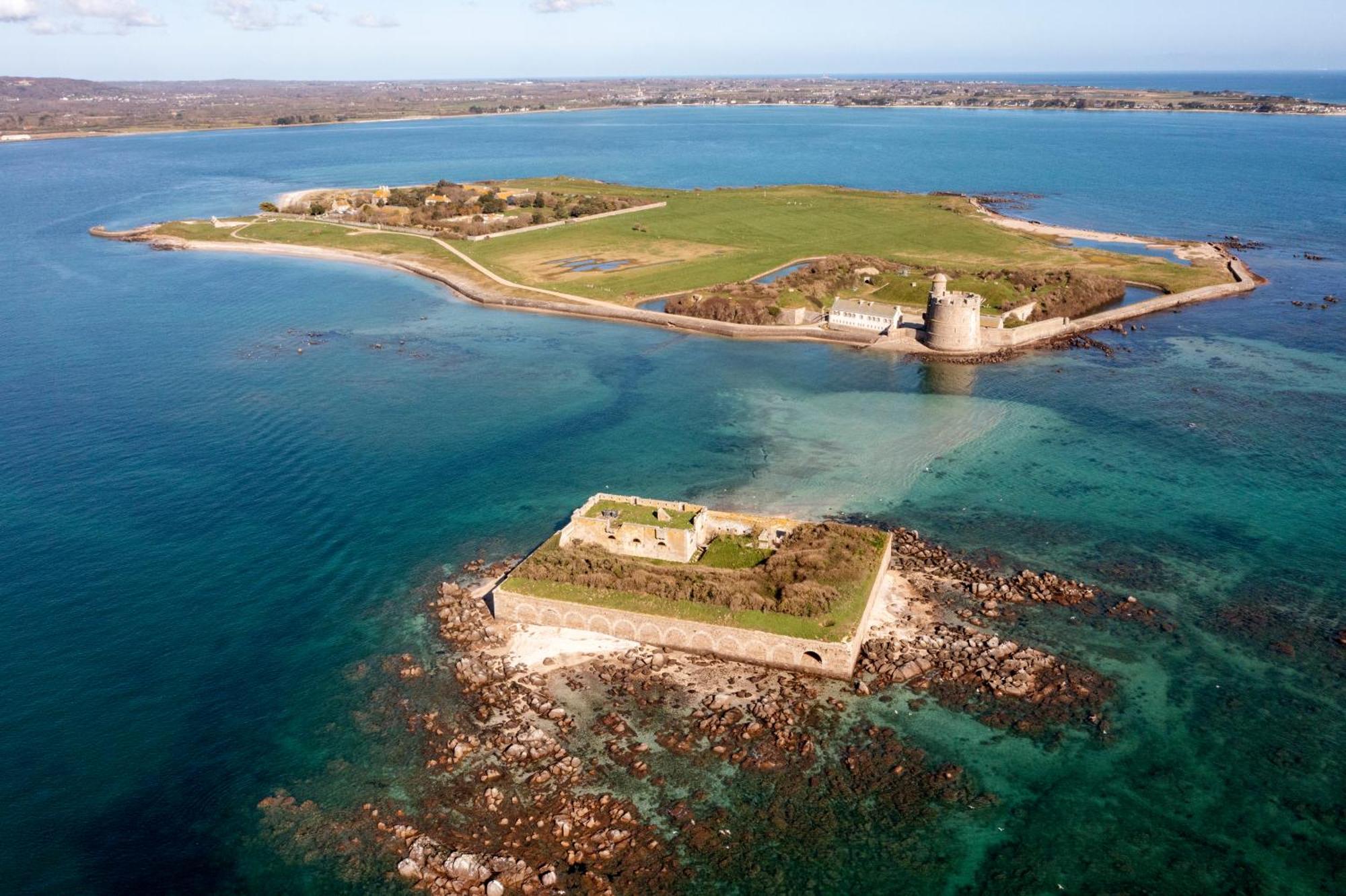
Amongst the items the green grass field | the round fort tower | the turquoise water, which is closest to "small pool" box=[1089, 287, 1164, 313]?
the green grass field

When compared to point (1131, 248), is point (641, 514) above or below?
below

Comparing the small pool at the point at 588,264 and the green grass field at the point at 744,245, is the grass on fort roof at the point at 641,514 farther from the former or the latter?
the small pool at the point at 588,264

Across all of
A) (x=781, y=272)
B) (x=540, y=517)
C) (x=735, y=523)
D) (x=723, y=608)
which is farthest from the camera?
(x=781, y=272)

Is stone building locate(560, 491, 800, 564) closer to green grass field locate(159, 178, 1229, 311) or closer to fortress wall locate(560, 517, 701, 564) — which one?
fortress wall locate(560, 517, 701, 564)

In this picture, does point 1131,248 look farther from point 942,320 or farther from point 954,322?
point 942,320

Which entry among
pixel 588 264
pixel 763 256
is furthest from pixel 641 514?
pixel 763 256

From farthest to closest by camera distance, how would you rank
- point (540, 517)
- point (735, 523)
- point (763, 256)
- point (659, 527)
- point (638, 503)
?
point (763, 256) < point (540, 517) < point (638, 503) < point (735, 523) < point (659, 527)
